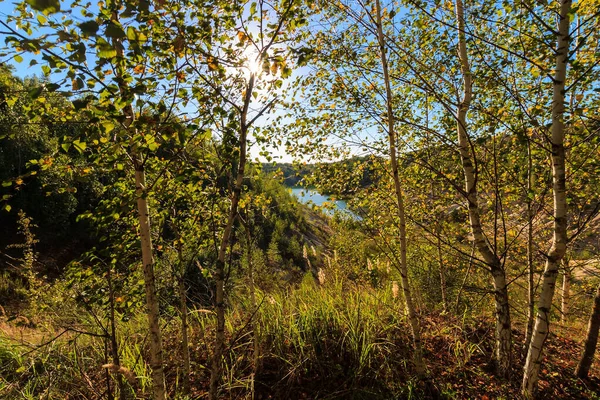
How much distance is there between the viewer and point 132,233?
259 cm

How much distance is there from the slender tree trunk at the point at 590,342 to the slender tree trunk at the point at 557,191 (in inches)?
41.9

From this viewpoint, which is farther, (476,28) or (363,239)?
(363,239)

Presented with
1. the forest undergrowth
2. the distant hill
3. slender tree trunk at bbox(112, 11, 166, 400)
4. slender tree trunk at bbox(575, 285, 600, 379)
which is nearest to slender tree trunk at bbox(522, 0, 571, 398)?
the forest undergrowth

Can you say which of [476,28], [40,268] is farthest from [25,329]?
[476,28]

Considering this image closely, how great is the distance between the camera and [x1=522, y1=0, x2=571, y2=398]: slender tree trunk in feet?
6.02

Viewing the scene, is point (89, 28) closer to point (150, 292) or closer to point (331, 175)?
point (150, 292)

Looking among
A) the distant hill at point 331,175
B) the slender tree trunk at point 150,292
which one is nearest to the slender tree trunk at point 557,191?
the distant hill at point 331,175

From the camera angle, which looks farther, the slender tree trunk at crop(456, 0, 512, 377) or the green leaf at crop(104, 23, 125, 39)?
the slender tree trunk at crop(456, 0, 512, 377)

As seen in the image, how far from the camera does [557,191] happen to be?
77.9 inches

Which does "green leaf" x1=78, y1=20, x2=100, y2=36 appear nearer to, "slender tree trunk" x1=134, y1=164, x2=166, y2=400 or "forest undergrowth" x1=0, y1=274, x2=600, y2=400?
"slender tree trunk" x1=134, y1=164, x2=166, y2=400

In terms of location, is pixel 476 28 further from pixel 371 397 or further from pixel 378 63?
pixel 371 397

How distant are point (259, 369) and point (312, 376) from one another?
1.83 ft

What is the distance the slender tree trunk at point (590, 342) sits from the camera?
281cm

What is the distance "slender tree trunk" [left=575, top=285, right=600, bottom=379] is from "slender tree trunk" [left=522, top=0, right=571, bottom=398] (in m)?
1.06
